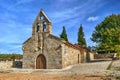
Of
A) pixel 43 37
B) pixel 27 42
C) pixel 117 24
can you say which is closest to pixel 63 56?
pixel 43 37

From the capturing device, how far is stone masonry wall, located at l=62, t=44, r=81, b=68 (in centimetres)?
3462

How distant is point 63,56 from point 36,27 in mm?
6474

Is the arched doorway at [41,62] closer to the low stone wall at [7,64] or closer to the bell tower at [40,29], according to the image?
A: the bell tower at [40,29]

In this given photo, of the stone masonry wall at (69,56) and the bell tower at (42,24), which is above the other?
the bell tower at (42,24)

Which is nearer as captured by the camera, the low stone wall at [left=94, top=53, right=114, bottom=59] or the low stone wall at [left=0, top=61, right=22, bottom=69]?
the low stone wall at [left=0, top=61, right=22, bottom=69]

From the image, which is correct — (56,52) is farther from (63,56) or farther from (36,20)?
(36,20)

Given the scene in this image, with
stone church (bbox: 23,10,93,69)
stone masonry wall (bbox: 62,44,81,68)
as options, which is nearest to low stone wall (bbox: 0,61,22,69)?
stone church (bbox: 23,10,93,69)

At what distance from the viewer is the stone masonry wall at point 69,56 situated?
34619 millimetres

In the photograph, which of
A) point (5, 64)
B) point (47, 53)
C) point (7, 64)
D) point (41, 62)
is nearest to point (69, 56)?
point (47, 53)

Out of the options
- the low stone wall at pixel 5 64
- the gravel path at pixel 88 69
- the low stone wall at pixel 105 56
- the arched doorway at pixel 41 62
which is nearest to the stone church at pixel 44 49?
the arched doorway at pixel 41 62

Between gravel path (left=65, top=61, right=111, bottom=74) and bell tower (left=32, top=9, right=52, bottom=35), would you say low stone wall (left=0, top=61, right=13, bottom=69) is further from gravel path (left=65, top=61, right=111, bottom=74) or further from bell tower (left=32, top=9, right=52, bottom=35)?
gravel path (left=65, top=61, right=111, bottom=74)

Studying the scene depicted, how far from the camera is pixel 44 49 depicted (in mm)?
35656

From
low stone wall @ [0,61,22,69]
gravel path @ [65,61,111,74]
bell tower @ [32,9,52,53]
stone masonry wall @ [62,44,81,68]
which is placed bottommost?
gravel path @ [65,61,111,74]

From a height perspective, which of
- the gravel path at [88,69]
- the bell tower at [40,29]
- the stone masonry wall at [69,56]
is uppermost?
the bell tower at [40,29]
